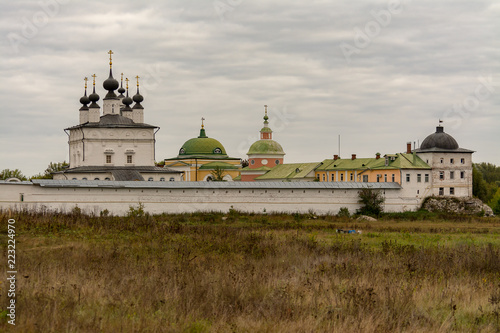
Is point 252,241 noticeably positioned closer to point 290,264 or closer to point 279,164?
point 290,264

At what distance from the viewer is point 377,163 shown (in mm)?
39406

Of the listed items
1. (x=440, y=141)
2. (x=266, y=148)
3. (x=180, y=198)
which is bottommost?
(x=180, y=198)

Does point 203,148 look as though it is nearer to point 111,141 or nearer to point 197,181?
point 111,141

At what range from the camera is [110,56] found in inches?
1644

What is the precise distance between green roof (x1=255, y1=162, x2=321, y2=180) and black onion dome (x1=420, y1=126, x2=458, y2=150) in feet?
38.9

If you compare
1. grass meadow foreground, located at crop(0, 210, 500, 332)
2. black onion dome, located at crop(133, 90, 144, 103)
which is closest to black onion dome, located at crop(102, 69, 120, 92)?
black onion dome, located at crop(133, 90, 144, 103)

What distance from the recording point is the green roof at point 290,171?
155ft

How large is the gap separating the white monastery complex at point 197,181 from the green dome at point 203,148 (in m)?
4.97

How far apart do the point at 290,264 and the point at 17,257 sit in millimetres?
4928

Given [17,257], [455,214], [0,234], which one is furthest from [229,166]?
[17,257]

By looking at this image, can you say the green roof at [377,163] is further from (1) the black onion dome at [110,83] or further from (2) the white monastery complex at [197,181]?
(1) the black onion dome at [110,83]

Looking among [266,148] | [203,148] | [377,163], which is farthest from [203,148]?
[377,163]

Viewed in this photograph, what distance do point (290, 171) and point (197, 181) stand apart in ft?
68.0

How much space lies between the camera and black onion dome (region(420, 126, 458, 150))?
35844 mm
